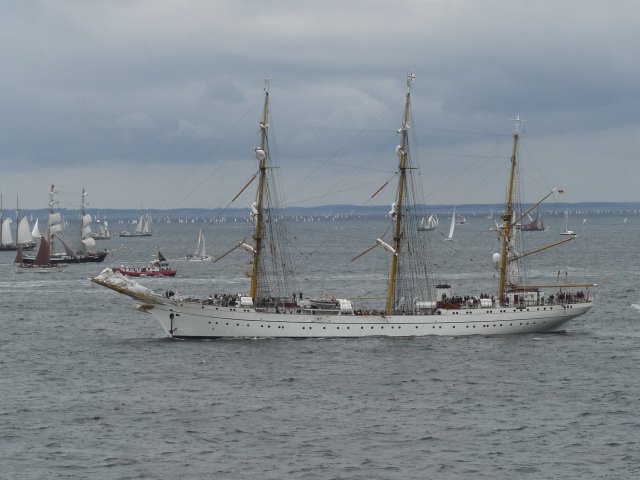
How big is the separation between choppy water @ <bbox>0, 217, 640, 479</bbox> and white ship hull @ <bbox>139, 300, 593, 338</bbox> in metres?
1.27

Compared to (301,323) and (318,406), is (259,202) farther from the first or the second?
(318,406)

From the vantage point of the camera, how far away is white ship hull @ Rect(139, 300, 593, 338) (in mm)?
92750

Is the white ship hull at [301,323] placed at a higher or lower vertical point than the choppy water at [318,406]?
higher

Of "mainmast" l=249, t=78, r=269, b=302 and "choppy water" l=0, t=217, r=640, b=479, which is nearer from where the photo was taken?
"choppy water" l=0, t=217, r=640, b=479

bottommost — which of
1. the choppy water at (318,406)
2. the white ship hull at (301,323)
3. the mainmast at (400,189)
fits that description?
the choppy water at (318,406)

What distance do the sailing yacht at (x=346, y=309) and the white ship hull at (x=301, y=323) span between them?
0.26 feet

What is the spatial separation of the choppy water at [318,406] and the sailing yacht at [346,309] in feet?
4.83

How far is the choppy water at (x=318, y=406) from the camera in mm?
54875

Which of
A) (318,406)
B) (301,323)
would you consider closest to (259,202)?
(301,323)

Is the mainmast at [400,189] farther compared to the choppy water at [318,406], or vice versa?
the mainmast at [400,189]

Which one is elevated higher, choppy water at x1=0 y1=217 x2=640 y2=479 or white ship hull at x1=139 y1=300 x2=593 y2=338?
white ship hull at x1=139 y1=300 x2=593 y2=338

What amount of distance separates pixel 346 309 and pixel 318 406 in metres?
27.6

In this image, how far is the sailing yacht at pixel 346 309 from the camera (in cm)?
9300

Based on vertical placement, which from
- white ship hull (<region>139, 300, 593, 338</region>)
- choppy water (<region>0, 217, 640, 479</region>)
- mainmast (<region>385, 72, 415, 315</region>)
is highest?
mainmast (<region>385, 72, 415, 315</region>)
